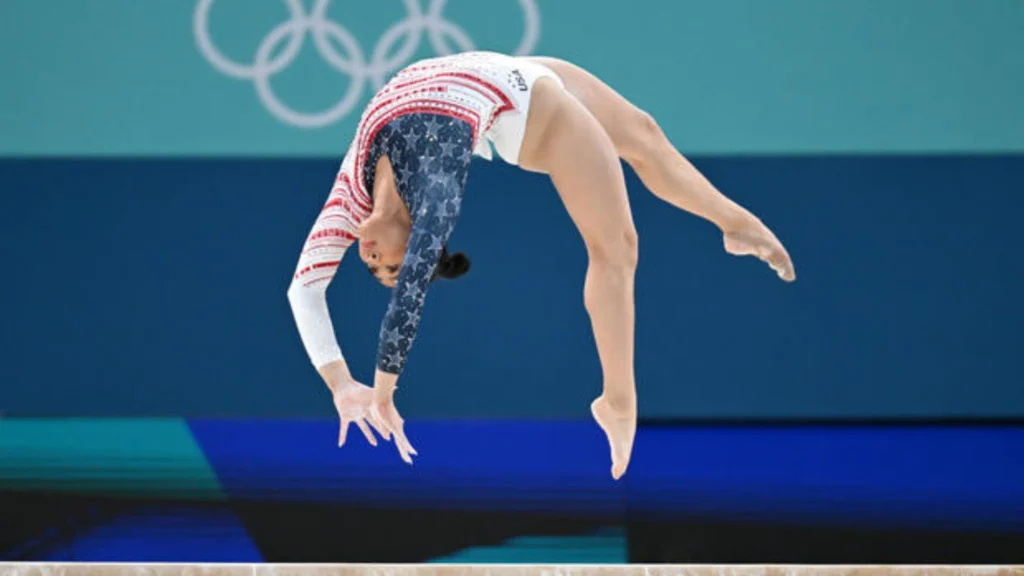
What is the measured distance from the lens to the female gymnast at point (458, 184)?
3.70m

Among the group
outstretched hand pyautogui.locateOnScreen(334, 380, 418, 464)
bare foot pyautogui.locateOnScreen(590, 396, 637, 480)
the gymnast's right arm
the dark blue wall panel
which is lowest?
outstretched hand pyautogui.locateOnScreen(334, 380, 418, 464)

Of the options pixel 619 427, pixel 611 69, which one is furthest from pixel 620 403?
pixel 611 69

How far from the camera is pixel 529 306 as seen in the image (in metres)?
5.81

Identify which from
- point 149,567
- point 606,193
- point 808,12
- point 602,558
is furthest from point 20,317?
point 808,12

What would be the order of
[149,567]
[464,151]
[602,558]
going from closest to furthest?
[464,151], [149,567], [602,558]

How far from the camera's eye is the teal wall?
18.5 ft

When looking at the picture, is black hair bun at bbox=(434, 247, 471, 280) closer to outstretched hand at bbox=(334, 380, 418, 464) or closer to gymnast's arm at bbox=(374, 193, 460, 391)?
gymnast's arm at bbox=(374, 193, 460, 391)

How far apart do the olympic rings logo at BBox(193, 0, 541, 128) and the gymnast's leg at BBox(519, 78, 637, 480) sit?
169cm

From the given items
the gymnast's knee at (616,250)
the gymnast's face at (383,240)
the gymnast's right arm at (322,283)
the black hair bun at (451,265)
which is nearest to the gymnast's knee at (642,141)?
the gymnast's knee at (616,250)

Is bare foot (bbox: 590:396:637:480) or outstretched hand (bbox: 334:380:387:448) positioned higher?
bare foot (bbox: 590:396:637:480)

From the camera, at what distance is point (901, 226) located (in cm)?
581

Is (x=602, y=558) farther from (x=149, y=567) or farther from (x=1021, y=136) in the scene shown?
(x=1021, y=136)

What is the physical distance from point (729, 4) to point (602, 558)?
2.42m

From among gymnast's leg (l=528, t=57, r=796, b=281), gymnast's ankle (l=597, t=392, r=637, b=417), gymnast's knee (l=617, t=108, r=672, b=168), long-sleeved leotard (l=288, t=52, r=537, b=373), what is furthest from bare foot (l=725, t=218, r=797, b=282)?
long-sleeved leotard (l=288, t=52, r=537, b=373)
